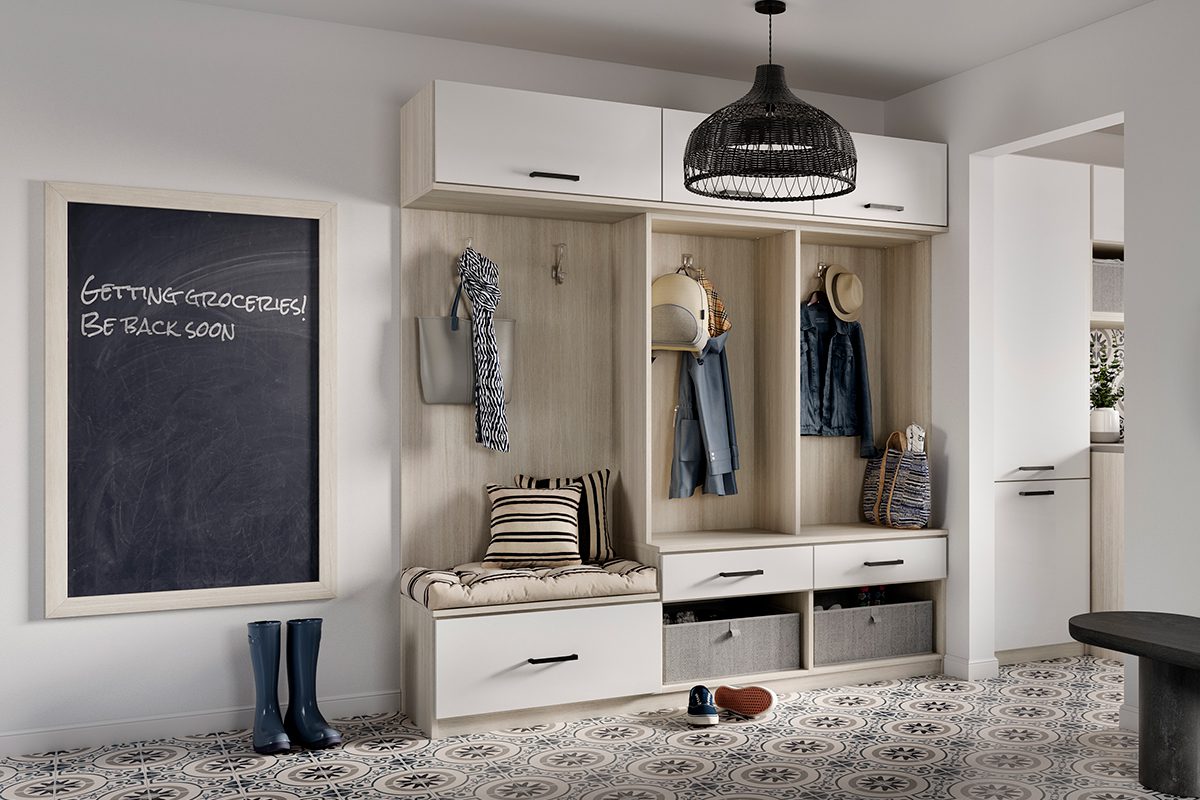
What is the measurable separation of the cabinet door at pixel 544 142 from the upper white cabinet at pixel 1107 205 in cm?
222

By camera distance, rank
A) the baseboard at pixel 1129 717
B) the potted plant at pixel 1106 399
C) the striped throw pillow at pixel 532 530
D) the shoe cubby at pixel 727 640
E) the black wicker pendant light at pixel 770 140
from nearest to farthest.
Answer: the black wicker pendant light at pixel 770 140 < the baseboard at pixel 1129 717 < the striped throw pillow at pixel 532 530 < the shoe cubby at pixel 727 640 < the potted plant at pixel 1106 399

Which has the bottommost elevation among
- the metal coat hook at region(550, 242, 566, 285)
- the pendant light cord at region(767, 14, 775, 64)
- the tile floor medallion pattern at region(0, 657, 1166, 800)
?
the tile floor medallion pattern at region(0, 657, 1166, 800)

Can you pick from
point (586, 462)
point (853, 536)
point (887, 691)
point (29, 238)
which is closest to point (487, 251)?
point (586, 462)

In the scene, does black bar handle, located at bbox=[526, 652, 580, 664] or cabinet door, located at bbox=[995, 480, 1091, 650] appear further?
cabinet door, located at bbox=[995, 480, 1091, 650]

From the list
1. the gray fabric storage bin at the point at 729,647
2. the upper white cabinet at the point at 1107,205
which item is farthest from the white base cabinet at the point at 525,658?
the upper white cabinet at the point at 1107,205

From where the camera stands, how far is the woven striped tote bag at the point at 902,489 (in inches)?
182

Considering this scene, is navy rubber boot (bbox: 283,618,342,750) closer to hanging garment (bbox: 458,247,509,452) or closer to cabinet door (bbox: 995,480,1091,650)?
hanging garment (bbox: 458,247,509,452)

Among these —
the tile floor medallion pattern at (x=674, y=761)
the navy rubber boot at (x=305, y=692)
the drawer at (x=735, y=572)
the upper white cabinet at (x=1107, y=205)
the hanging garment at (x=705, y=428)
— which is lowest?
the tile floor medallion pattern at (x=674, y=761)

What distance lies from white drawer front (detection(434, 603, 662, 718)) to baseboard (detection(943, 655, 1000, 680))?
1386 millimetres

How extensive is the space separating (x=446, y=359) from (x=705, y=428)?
1104mm

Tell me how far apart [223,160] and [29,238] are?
2.23 ft

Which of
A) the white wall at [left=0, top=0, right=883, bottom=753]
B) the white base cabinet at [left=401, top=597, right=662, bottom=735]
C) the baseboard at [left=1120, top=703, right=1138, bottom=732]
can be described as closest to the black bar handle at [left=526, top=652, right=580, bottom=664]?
the white base cabinet at [left=401, top=597, right=662, bottom=735]

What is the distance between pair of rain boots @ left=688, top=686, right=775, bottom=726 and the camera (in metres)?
3.88

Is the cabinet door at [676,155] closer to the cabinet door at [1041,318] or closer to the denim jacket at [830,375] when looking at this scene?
the denim jacket at [830,375]
